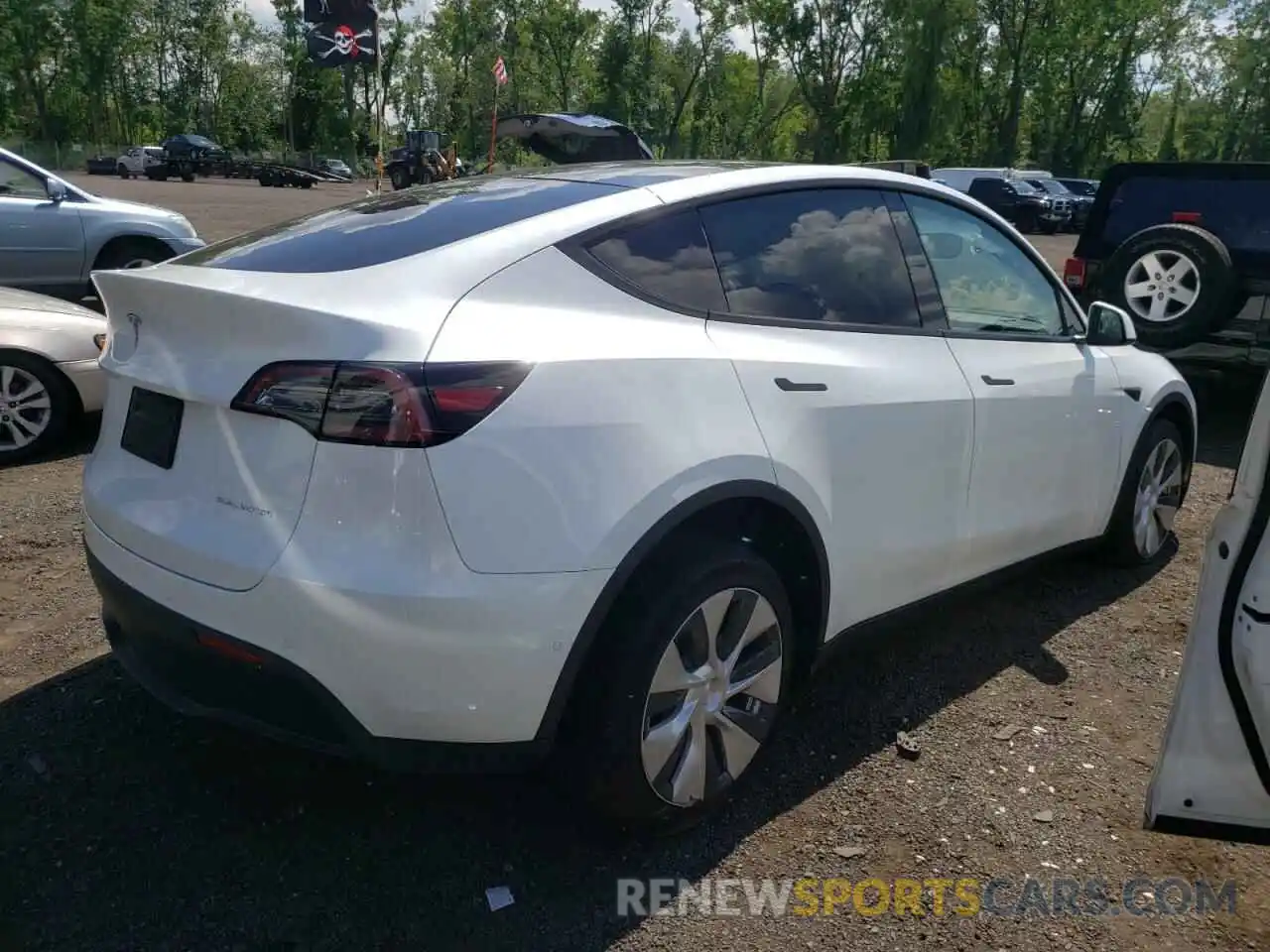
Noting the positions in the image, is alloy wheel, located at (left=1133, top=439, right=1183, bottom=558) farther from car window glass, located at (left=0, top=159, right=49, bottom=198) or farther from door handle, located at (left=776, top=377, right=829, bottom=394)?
car window glass, located at (left=0, top=159, right=49, bottom=198)

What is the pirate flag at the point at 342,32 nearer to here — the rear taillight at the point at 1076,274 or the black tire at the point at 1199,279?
the rear taillight at the point at 1076,274

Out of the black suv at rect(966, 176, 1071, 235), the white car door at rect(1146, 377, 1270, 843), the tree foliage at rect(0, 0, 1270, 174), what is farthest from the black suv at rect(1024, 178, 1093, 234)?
the white car door at rect(1146, 377, 1270, 843)

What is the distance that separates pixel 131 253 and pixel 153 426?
7.61 metres

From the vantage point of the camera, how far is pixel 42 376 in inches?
218

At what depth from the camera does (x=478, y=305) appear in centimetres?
227

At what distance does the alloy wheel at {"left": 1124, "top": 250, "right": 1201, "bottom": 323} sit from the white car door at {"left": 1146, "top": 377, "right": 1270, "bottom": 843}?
5.34 meters

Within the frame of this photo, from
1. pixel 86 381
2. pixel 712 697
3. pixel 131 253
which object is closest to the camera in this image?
pixel 712 697

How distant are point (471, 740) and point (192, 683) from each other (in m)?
0.69

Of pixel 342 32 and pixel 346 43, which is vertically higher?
pixel 342 32

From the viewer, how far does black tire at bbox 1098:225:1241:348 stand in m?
6.70

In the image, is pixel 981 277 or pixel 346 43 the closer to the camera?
pixel 981 277

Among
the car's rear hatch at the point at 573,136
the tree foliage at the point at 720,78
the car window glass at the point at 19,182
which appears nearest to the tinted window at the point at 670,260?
the car window glass at the point at 19,182

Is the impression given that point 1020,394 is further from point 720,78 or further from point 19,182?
point 720,78

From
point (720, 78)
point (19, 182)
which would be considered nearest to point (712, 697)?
point (19, 182)
